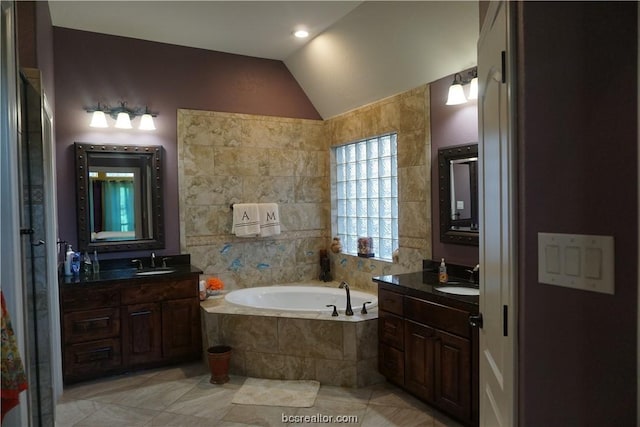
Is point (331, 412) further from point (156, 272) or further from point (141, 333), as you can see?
point (156, 272)

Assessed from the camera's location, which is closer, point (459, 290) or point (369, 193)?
point (459, 290)

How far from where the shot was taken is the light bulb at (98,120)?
12.5 ft

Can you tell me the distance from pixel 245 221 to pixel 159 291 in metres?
1.13

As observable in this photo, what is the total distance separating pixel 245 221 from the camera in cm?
443

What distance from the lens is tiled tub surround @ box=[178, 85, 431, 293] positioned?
3.83 m

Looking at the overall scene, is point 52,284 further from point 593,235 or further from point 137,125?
point 593,235

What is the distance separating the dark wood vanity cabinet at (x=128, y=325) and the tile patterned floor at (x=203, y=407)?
19 centimetres

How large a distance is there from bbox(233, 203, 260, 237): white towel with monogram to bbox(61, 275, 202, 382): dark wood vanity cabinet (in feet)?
2.48

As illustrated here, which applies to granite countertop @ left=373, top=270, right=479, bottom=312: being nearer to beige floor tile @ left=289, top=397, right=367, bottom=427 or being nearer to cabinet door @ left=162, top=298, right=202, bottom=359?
beige floor tile @ left=289, top=397, right=367, bottom=427

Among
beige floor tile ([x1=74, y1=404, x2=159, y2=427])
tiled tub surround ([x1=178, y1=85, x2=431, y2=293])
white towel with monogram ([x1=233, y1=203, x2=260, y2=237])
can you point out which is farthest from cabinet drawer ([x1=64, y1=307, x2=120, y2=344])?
white towel with monogram ([x1=233, y1=203, x2=260, y2=237])

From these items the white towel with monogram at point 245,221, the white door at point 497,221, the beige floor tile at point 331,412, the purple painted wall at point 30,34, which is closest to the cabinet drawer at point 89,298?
the white towel with monogram at point 245,221

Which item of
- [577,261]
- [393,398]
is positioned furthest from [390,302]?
[577,261]

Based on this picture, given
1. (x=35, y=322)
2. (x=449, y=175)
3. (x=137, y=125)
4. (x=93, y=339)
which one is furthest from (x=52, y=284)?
(x=449, y=175)

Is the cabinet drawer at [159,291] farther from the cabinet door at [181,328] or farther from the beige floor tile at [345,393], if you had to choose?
the beige floor tile at [345,393]
